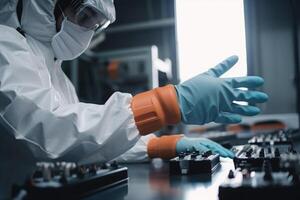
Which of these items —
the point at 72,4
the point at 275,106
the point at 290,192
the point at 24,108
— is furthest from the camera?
the point at 275,106

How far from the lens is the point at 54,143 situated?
0.82 m

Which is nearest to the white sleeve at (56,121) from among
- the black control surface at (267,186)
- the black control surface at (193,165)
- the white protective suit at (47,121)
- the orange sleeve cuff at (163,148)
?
the white protective suit at (47,121)

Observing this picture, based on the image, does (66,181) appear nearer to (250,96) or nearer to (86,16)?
(250,96)

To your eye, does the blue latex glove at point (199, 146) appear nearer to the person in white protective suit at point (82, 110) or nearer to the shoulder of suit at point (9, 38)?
the person in white protective suit at point (82, 110)

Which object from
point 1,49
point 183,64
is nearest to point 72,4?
point 1,49

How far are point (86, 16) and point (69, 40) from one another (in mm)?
122

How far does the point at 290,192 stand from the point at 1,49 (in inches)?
30.1

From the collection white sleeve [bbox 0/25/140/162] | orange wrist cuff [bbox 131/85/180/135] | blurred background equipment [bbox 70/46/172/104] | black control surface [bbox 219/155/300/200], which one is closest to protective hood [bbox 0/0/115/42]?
white sleeve [bbox 0/25/140/162]

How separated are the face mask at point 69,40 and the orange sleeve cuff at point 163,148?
45cm

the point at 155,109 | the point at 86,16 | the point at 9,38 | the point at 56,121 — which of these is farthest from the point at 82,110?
the point at 86,16

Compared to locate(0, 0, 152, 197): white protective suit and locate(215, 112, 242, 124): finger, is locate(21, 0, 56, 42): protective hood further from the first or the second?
locate(215, 112, 242, 124): finger

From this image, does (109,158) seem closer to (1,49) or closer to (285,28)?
(1,49)

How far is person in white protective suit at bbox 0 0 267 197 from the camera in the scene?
2.67 ft

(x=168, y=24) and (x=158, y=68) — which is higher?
(x=168, y=24)
